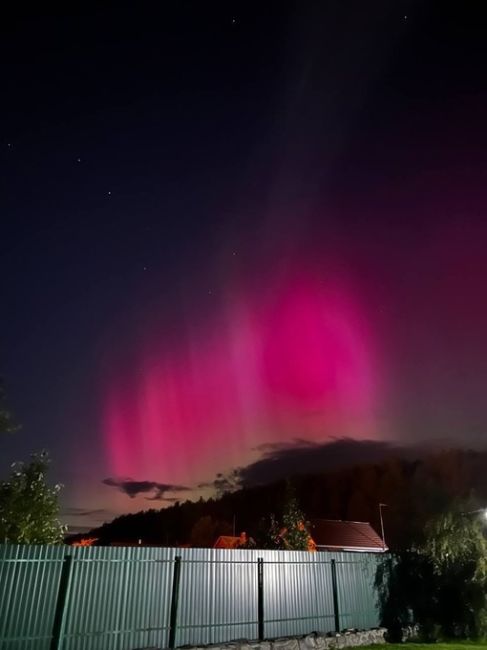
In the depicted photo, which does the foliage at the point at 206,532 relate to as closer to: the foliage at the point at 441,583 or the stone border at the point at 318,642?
the foliage at the point at 441,583

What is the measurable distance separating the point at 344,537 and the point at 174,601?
45.8 meters

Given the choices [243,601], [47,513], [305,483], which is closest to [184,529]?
[305,483]

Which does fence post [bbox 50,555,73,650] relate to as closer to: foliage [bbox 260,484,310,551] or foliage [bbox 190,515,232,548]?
foliage [bbox 260,484,310,551]

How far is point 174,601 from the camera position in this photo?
12.9 m

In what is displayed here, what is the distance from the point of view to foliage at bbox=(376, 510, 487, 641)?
61.2 feet

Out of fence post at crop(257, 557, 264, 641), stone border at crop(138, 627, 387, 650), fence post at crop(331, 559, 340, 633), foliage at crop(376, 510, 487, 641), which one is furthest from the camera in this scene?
foliage at crop(376, 510, 487, 641)

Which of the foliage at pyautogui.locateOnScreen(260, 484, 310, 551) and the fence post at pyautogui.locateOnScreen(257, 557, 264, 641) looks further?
the foliage at pyautogui.locateOnScreen(260, 484, 310, 551)

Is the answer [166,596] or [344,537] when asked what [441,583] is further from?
[344,537]

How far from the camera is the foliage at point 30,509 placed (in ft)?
A: 67.2

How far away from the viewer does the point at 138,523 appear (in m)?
135

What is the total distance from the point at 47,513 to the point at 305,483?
99231mm

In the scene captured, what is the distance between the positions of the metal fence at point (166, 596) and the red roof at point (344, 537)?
117 feet

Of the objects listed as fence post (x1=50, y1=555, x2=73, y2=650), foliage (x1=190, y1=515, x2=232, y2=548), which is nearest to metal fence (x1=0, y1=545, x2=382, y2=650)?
fence post (x1=50, y1=555, x2=73, y2=650)

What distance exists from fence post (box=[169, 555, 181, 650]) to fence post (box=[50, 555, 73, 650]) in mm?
2741
